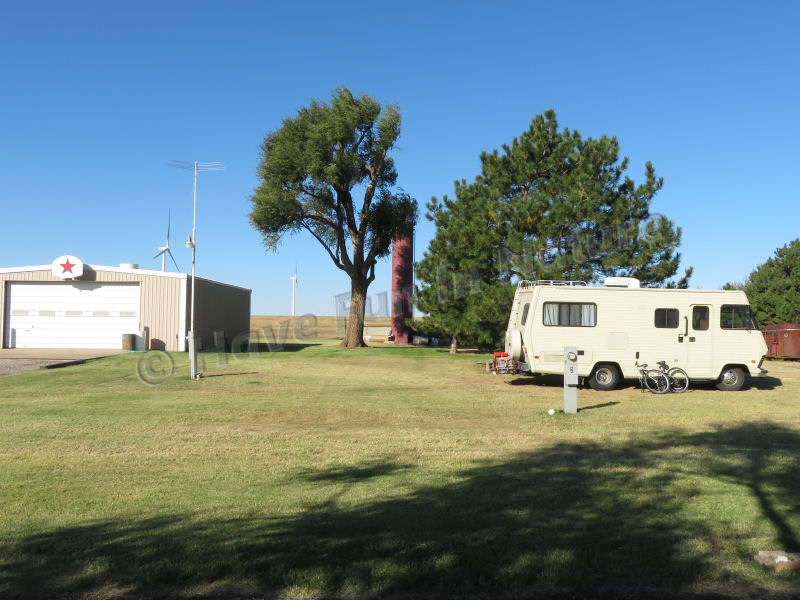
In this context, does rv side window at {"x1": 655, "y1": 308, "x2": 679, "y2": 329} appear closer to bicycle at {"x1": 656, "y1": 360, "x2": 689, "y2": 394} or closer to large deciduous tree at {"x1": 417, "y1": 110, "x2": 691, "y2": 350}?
bicycle at {"x1": 656, "y1": 360, "x2": 689, "y2": 394}

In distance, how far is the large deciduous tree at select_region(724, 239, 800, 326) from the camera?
33906mm

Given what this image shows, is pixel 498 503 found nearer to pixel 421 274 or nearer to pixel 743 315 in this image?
pixel 743 315

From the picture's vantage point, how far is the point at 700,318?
15.9 meters

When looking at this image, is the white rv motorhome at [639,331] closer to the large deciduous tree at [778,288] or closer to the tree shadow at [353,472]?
the tree shadow at [353,472]

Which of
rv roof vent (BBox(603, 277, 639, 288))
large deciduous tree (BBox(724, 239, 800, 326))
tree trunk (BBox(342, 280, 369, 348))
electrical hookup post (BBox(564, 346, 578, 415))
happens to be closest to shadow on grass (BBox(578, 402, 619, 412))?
electrical hookup post (BBox(564, 346, 578, 415))

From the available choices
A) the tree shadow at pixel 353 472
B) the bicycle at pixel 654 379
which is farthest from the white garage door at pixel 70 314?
the tree shadow at pixel 353 472

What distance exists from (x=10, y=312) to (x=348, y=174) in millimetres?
17404

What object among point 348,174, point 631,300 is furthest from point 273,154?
point 631,300

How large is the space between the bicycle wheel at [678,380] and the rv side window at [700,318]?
3.79ft

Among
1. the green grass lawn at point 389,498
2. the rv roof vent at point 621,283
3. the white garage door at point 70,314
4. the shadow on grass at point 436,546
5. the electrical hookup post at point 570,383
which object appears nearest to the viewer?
the shadow on grass at point 436,546

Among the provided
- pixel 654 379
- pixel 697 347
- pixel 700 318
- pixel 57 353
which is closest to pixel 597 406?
pixel 654 379

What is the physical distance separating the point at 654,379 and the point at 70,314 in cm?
2607

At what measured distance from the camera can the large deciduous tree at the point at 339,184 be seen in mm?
32500

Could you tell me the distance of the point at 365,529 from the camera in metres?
5.07
